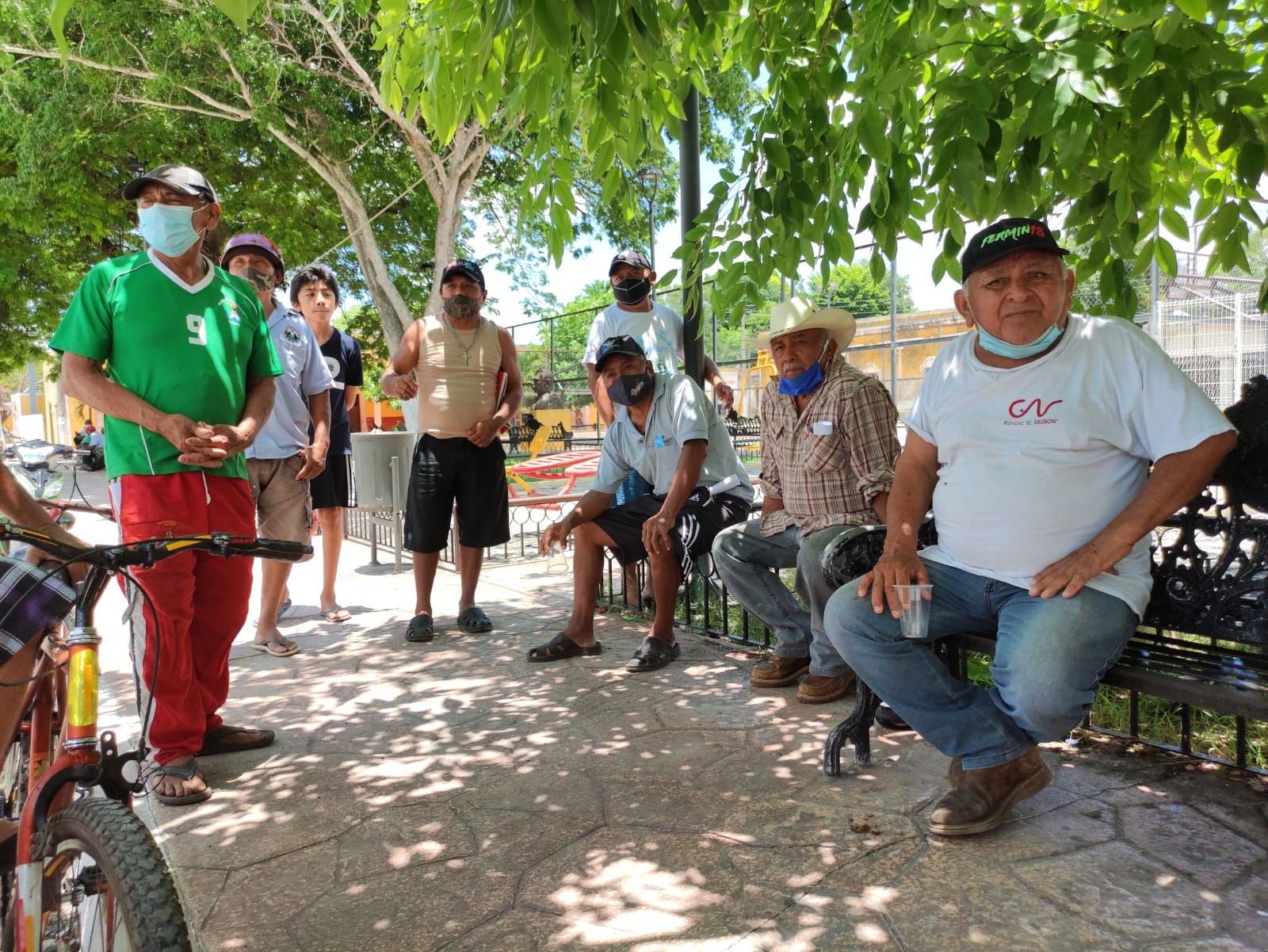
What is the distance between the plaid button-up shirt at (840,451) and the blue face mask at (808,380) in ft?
0.10

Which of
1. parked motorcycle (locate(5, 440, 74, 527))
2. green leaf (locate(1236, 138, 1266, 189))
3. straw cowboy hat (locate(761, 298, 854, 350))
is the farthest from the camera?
parked motorcycle (locate(5, 440, 74, 527))

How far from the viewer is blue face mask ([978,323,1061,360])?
2883mm

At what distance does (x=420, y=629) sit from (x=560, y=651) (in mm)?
1000

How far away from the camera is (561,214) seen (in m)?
3.39

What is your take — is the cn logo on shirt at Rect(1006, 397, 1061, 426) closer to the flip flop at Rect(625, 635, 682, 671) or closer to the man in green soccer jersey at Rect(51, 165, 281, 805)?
the flip flop at Rect(625, 635, 682, 671)

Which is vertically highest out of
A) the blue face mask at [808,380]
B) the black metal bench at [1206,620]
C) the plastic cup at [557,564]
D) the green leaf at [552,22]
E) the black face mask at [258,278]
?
the black face mask at [258,278]

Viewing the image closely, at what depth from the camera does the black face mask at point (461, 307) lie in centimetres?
548

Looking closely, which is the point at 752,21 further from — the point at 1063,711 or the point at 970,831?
the point at 970,831

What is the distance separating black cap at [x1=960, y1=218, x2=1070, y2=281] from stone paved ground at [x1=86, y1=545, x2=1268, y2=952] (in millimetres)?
1756

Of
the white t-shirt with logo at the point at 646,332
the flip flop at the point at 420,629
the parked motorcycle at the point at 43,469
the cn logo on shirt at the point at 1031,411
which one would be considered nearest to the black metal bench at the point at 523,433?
the parked motorcycle at the point at 43,469

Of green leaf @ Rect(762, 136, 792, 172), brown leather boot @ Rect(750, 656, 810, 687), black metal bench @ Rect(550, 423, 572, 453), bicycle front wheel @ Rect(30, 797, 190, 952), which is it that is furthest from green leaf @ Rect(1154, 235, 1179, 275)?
black metal bench @ Rect(550, 423, 572, 453)

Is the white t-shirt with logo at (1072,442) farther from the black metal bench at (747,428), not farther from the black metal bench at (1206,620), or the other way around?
the black metal bench at (747,428)

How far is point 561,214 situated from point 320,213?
50.8 feet

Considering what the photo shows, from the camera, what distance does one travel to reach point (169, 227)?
3287 millimetres
